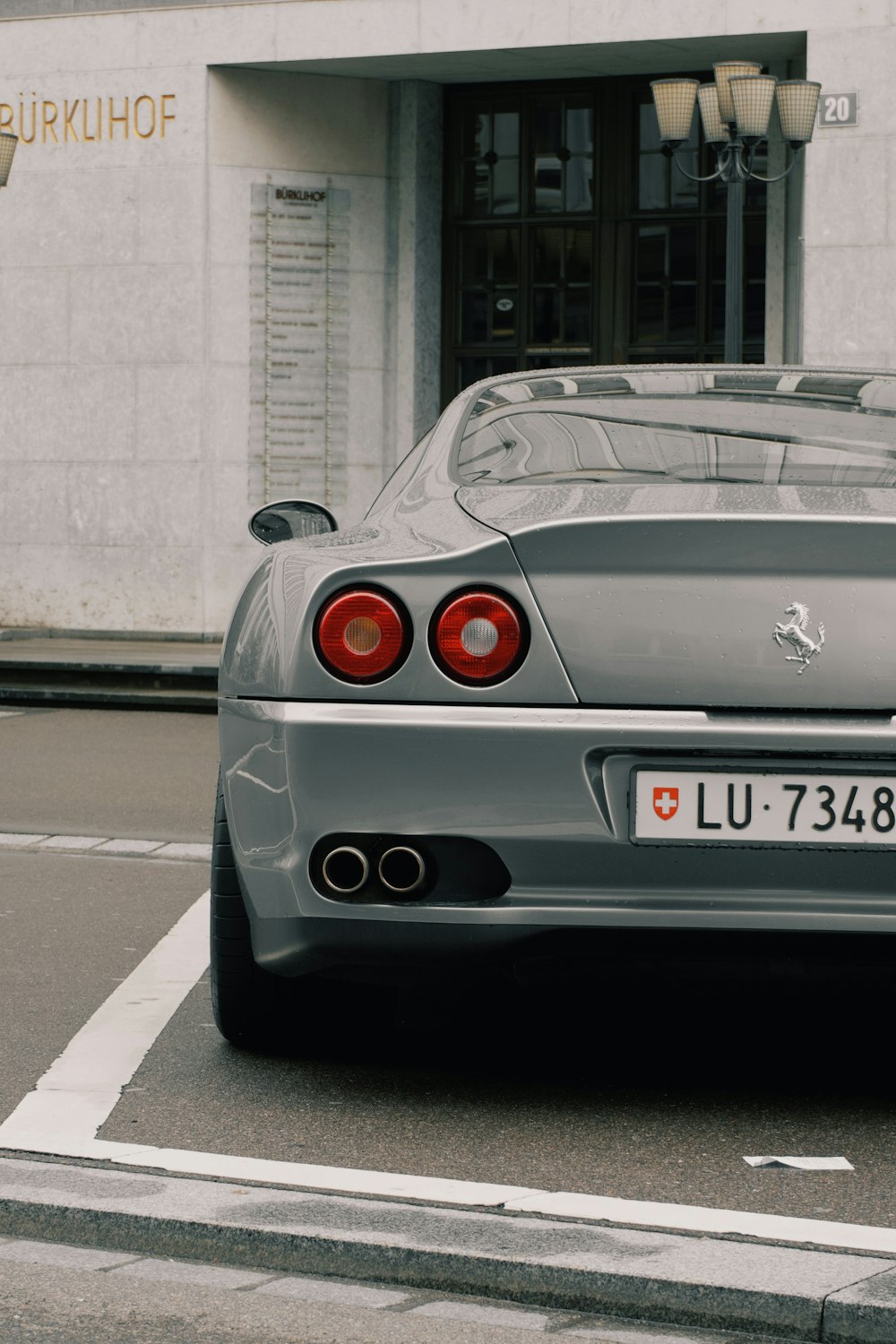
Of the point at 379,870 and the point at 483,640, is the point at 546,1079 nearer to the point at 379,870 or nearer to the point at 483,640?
the point at 379,870

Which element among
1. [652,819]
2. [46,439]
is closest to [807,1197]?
[652,819]

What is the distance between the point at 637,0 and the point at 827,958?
51.0 feet

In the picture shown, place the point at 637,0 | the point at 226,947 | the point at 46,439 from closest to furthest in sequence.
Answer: the point at 226,947 → the point at 637,0 → the point at 46,439

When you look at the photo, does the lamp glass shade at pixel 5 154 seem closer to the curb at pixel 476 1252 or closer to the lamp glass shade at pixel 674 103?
the lamp glass shade at pixel 674 103

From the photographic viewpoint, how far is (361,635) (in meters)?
3.70

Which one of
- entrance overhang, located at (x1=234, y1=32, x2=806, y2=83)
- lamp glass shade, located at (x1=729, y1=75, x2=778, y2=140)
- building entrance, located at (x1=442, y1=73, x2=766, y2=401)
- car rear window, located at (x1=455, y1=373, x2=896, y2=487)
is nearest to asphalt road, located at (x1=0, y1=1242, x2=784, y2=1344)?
car rear window, located at (x1=455, y1=373, x2=896, y2=487)

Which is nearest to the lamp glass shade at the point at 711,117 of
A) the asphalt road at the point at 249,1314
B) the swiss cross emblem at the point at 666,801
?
the swiss cross emblem at the point at 666,801

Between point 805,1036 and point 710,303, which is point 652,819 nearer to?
point 805,1036

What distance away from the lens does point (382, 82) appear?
19906 millimetres

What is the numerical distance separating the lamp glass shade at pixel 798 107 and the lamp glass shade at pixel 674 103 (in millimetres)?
696

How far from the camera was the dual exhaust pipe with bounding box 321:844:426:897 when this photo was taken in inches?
144

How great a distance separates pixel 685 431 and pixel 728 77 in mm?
11816

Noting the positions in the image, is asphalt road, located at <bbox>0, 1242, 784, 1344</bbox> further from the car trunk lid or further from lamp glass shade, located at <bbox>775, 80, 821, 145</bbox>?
lamp glass shade, located at <bbox>775, 80, 821, 145</bbox>

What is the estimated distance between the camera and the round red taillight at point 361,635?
145 inches
